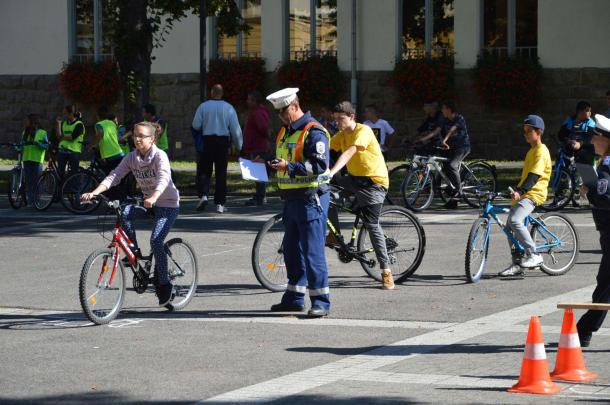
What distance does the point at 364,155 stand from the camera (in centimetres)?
1214

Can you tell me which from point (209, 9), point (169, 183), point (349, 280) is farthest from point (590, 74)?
point (169, 183)

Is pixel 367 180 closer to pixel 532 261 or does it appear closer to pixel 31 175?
pixel 532 261

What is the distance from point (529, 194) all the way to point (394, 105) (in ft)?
63.2

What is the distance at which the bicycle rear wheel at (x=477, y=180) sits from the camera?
20470 mm

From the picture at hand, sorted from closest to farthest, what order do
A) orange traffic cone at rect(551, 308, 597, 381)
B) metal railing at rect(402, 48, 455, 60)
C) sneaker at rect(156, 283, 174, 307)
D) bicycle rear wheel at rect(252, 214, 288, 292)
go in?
orange traffic cone at rect(551, 308, 597, 381)
sneaker at rect(156, 283, 174, 307)
bicycle rear wheel at rect(252, 214, 288, 292)
metal railing at rect(402, 48, 455, 60)

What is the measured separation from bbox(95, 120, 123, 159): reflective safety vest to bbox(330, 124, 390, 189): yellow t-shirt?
29.3 ft

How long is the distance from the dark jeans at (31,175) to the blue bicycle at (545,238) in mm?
10141

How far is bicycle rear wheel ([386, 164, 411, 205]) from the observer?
2101cm

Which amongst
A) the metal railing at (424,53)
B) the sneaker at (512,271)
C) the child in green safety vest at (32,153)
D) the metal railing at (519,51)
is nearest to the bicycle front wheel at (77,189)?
the child in green safety vest at (32,153)

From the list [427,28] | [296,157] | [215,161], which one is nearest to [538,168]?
[296,157]

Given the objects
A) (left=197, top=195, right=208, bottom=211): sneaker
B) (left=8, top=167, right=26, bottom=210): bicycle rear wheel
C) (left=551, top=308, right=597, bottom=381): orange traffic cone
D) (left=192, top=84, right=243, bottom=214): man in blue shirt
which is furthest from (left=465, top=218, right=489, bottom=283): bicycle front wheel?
(left=8, top=167, right=26, bottom=210): bicycle rear wheel

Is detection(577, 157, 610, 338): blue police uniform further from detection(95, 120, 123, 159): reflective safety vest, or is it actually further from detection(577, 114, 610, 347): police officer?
detection(95, 120, 123, 159): reflective safety vest

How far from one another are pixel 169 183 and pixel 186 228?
23.2 ft

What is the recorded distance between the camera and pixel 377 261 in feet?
40.9
